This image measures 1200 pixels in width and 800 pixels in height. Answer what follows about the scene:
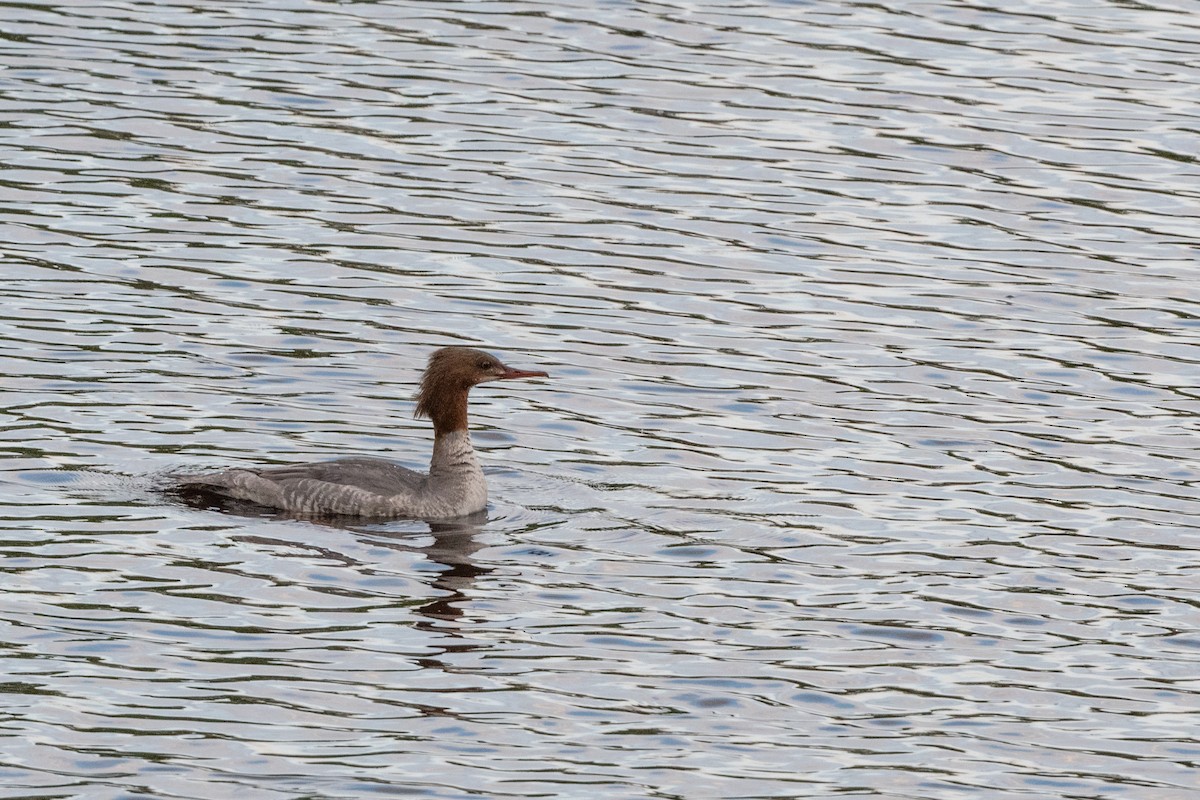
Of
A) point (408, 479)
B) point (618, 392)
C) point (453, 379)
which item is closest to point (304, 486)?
point (408, 479)

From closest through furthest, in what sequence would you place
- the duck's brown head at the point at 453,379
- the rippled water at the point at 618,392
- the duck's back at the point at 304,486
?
the rippled water at the point at 618,392 → the duck's back at the point at 304,486 → the duck's brown head at the point at 453,379

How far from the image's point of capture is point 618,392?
19.6 m

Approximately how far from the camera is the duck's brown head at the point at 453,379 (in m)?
17.8

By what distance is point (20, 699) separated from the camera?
12.8 meters

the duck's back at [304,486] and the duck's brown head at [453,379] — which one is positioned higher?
the duck's brown head at [453,379]

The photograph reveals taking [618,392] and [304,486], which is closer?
[304,486]

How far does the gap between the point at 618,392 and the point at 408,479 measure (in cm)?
304

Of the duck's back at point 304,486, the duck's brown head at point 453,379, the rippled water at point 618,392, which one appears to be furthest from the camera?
the duck's brown head at point 453,379


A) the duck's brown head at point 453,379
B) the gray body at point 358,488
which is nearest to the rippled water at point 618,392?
the gray body at point 358,488

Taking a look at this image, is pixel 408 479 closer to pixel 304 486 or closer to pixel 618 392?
pixel 304 486

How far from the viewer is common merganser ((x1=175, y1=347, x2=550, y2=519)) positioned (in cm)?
1664

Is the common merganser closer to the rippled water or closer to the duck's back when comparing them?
the duck's back

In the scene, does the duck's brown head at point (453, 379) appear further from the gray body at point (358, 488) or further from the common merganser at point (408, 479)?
the gray body at point (358, 488)

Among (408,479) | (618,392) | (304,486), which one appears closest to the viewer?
(304,486)
